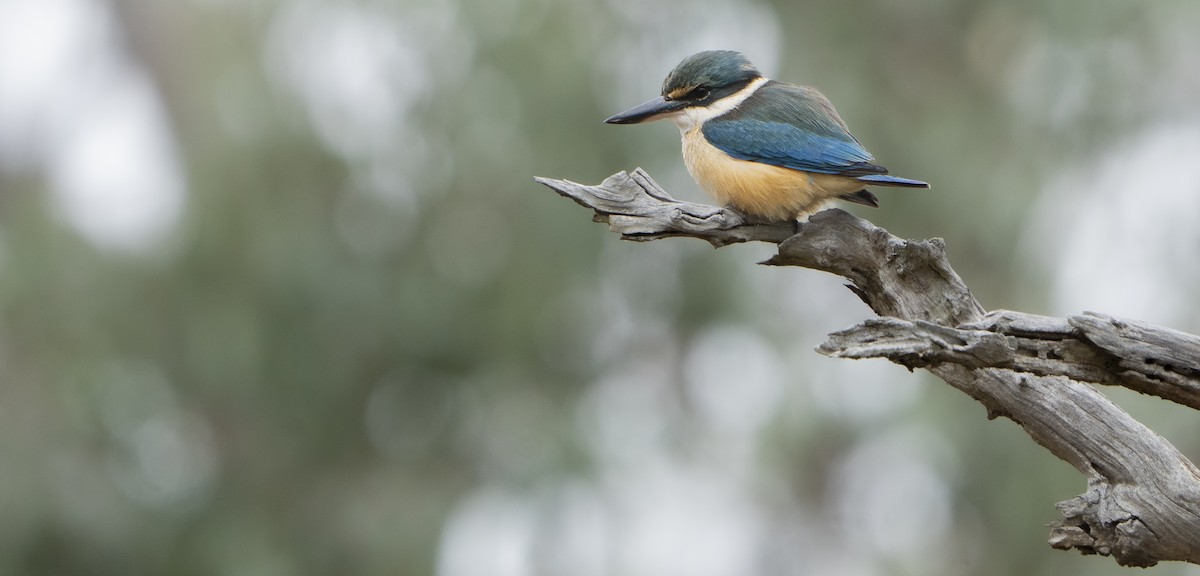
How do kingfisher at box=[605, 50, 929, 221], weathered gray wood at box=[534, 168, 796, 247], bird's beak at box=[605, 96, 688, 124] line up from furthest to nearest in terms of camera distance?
bird's beak at box=[605, 96, 688, 124] < kingfisher at box=[605, 50, 929, 221] < weathered gray wood at box=[534, 168, 796, 247]

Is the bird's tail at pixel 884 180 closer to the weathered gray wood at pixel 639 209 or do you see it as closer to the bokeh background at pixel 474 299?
the weathered gray wood at pixel 639 209

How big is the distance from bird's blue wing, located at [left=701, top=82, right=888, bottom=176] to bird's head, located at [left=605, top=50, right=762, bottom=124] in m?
0.11

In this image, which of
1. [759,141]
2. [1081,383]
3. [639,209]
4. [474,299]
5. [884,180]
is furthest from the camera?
[474,299]

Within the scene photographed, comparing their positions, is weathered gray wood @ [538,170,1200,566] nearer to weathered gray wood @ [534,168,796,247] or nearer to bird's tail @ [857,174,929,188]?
bird's tail @ [857,174,929,188]

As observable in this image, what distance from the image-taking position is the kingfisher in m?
4.32

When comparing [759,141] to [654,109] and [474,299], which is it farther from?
[474,299]

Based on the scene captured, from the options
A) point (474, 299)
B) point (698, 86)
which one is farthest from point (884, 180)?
point (474, 299)

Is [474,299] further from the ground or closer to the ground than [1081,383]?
further from the ground

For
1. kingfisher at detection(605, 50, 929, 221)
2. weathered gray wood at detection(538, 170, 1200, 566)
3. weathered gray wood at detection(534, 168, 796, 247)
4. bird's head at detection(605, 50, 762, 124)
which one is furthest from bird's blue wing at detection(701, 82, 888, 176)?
weathered gray wood at detection(538, 170, 1200, 566)

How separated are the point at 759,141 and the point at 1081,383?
1.57m

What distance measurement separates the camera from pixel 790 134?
463 cm

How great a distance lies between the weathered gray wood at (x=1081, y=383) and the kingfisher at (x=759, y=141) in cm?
58

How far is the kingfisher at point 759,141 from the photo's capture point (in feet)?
14.2

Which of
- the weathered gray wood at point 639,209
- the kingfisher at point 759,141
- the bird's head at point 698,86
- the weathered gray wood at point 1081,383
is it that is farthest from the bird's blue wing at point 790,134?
the weathered gray wood at point 1081,383
